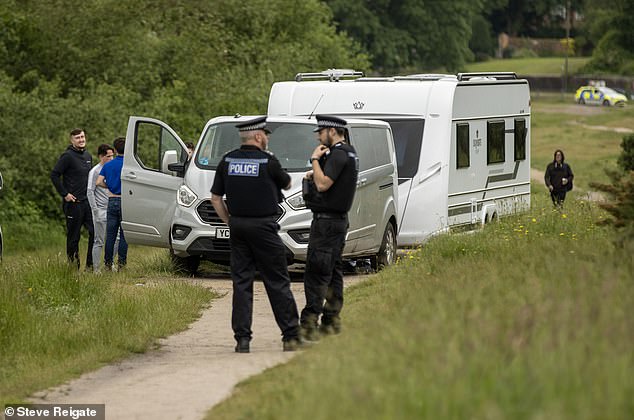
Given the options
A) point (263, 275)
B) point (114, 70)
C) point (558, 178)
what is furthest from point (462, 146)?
point (114, 70)

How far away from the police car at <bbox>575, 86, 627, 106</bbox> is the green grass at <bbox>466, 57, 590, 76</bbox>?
16214 mm

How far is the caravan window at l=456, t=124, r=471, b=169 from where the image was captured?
1991 cm

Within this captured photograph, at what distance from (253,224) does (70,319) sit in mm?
2476

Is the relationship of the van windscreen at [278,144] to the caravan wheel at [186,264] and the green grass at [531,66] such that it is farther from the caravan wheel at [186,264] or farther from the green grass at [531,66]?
the green grass at [531,66]

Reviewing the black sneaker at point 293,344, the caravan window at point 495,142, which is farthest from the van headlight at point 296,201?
the caravan window at point 495,142

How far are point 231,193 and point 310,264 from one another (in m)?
0.97

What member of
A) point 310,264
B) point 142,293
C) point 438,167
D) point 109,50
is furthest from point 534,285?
point 109,50

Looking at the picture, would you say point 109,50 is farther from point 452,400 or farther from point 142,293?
point 452,400

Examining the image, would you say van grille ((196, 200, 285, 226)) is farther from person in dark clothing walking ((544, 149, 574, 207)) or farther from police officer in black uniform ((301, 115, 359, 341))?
person in dark clothing walking ((544, 149, 574, 207))

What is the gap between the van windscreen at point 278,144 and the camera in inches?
642

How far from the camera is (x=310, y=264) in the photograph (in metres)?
10.9

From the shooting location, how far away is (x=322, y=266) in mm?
10773

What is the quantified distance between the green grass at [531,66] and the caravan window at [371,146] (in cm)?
9188

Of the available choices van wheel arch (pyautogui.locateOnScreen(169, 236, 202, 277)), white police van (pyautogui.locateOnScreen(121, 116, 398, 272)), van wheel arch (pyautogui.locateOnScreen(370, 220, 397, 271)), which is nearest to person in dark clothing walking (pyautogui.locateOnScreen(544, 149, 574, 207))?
van wheel arch (pyautogui.locateOnScreen(370, 220, 397, 271))
